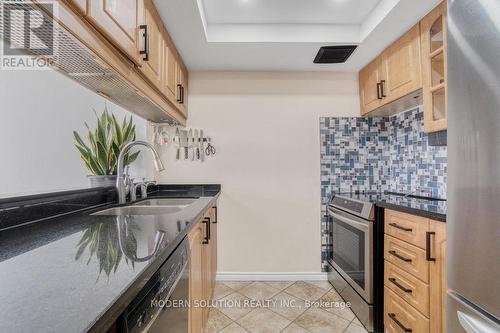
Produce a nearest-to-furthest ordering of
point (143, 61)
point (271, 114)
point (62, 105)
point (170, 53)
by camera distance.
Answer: point (143, 61) < point (62, 105) < point (170, 53) < point (271, 114)

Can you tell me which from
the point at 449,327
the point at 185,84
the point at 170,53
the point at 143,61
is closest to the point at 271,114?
the point at 185,84

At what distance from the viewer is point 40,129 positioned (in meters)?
1.48

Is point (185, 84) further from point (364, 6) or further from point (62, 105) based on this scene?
point (364, 6)

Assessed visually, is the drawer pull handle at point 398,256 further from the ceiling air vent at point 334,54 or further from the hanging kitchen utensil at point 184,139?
the hanging kitchen utensil at point 184,139

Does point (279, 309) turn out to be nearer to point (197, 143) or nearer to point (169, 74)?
point (197, 143)

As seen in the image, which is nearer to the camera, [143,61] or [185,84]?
[143,61]

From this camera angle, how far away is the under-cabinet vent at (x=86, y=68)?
2.61ft

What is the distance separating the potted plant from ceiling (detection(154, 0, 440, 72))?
2.75ft

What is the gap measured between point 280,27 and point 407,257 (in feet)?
6.11

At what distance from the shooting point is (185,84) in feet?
7.65

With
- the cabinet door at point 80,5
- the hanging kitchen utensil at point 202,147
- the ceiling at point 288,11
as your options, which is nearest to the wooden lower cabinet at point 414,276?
the ceiling at point 288,11

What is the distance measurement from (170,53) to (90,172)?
107 cm

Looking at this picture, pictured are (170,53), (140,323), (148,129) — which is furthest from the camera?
(148,129)

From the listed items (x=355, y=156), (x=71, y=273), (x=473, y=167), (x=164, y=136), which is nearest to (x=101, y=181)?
(x=164, y=136)
